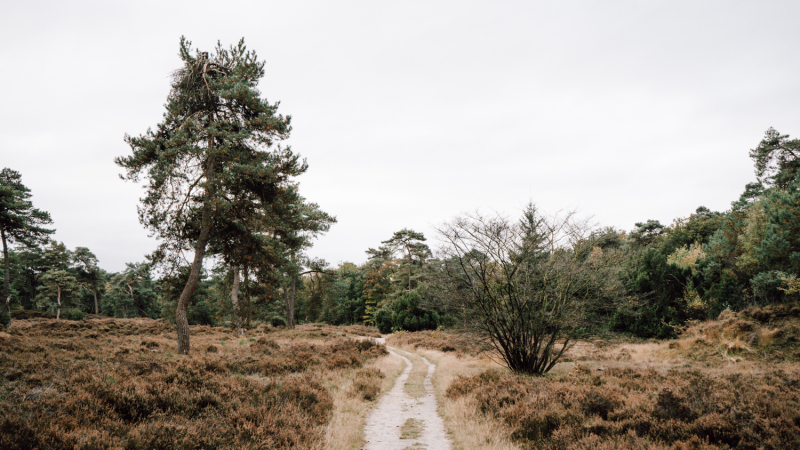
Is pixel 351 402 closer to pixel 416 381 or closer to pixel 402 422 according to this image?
pixel 402 422

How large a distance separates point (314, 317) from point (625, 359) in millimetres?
54402

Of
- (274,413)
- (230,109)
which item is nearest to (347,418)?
(274,413)

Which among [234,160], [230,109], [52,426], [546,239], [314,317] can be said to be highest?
[230,109]

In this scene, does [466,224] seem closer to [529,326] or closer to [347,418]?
[529,326]

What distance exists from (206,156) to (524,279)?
13074 millimetres

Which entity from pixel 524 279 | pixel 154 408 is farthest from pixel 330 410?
pixel 524 279

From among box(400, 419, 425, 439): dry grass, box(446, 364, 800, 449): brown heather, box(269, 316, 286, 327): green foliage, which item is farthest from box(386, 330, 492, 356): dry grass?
box(269, 316, 286, 327): green foliage

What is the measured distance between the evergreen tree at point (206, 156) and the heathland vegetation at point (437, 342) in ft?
0.27

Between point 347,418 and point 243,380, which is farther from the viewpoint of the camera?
point 243,380

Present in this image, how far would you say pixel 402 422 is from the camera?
8.33 m

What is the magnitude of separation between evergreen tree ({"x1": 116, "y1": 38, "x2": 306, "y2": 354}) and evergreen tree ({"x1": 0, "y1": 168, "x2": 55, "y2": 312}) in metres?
17.6

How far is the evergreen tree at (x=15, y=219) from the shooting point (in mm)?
22875

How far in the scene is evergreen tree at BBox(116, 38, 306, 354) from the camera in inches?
520

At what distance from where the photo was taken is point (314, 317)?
214ft
